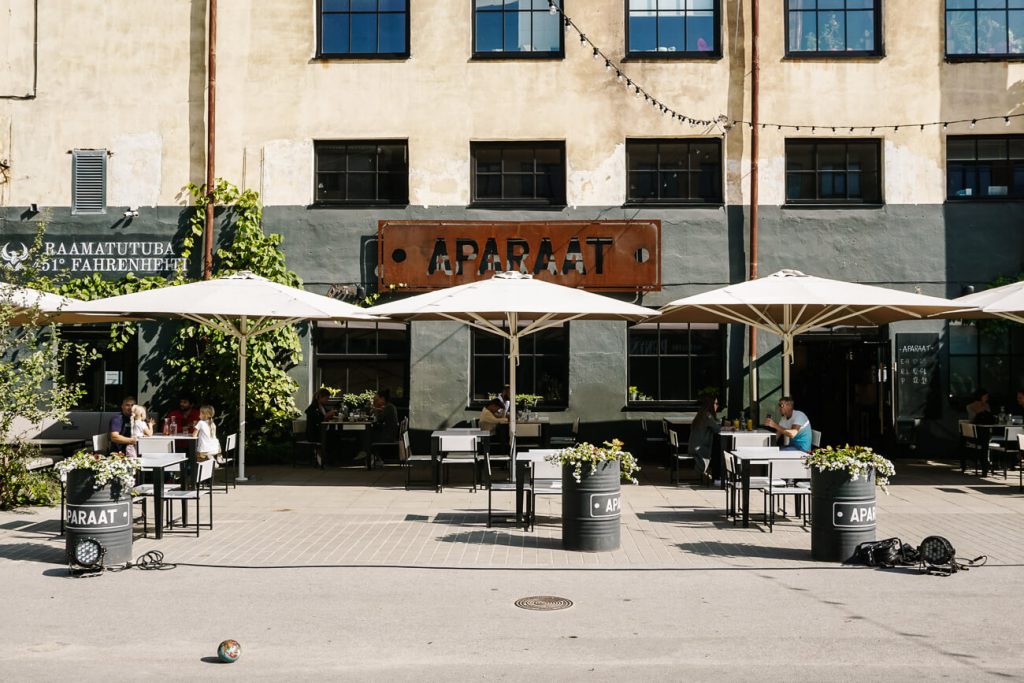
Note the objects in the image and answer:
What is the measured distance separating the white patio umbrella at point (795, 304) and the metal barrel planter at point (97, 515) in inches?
316

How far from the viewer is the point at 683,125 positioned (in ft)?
61.4

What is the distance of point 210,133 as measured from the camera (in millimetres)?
18609

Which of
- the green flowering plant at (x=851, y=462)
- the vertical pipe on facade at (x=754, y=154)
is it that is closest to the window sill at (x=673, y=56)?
the vertical pipe on facade at (x=754, y=154)

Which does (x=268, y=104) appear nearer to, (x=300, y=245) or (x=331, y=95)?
(x=331, y=95)

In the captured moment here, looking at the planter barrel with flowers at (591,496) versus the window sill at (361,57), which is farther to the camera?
the window sill at (361,57)

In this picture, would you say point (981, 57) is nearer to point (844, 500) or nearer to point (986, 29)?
point (986, 29)

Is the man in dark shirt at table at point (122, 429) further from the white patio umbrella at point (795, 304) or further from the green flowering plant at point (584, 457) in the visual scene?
the white patio umbrella at point (795, 304)

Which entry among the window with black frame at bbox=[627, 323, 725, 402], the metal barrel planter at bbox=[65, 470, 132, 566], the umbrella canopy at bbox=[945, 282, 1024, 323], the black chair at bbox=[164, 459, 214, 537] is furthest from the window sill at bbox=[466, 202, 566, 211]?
the metal barrel planter at bbox=[65, 470, 132, 566]

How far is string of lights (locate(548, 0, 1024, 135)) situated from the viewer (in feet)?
60.6

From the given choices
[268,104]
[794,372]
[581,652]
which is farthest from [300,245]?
[581,652]

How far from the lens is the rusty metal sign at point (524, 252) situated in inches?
725

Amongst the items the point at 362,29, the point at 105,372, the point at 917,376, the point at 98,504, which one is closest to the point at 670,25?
the point at 362,29

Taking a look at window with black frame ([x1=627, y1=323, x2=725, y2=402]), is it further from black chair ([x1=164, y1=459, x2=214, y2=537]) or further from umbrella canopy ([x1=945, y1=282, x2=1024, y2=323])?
black chair ([x1=164, y1=459, x2=214, y2=537])

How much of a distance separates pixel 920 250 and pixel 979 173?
1846mm
